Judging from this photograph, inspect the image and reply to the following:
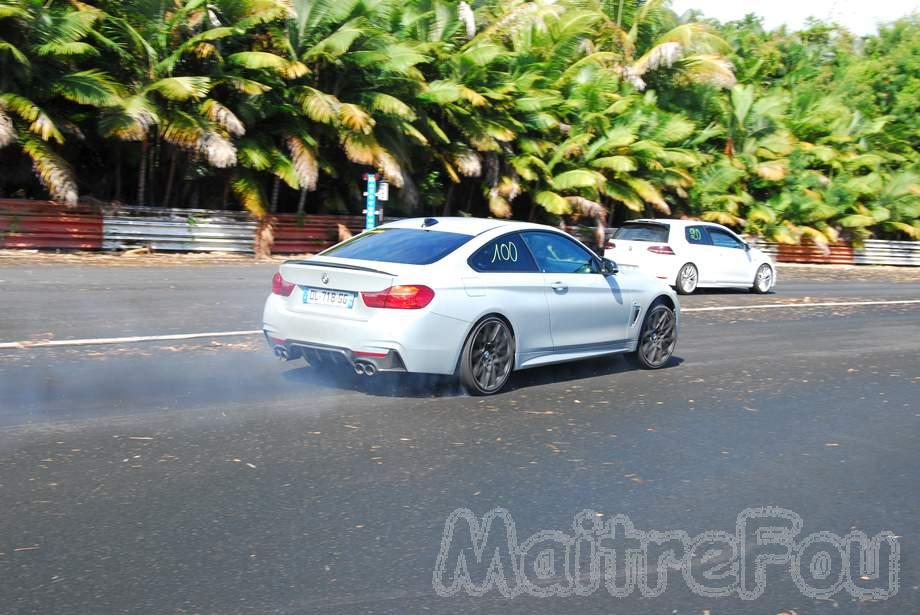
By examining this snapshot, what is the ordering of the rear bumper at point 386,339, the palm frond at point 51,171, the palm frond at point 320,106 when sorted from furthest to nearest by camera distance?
the palm frond at point 320,106
the palm frond at point 51,171
the rear bumper at point 386,339

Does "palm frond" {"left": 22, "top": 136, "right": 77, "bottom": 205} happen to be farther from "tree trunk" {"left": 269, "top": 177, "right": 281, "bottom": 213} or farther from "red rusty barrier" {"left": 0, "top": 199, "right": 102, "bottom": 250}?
"tree trunk" {"left": 269, "top": 177, "right": 281, "bottom": 213}

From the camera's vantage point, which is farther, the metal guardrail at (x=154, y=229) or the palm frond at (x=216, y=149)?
the palm frond at (x=216, y=149)

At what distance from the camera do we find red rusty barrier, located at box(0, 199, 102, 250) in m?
19.1

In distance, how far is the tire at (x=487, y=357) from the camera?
26.2ft

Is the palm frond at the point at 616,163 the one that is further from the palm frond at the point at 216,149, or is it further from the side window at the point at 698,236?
the palm frond at the point at 216,149

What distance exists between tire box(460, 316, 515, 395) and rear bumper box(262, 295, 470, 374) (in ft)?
0.43

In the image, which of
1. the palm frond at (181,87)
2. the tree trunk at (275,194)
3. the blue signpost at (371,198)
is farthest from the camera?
the tree trunk at (275,194)

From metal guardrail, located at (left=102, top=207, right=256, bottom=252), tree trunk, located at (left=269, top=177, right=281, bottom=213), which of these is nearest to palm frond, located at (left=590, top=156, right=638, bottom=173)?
tree trunk, located at (left=269, top=177, right=281, bottom=213)

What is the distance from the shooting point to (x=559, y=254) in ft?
30.1

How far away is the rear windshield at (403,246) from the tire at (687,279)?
11.8 m

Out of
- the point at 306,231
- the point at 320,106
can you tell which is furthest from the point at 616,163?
the point at 320,106

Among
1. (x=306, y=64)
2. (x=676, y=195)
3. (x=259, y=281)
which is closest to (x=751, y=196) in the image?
(x=676, y=195)

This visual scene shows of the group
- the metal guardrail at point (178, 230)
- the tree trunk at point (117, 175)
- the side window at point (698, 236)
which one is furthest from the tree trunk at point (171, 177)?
the side window at point (698, 236)

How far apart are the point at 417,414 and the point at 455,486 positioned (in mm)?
1822
